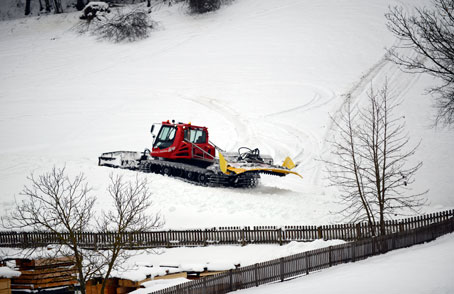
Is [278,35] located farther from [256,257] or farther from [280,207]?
[256,257]

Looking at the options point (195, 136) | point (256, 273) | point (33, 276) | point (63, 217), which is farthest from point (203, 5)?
point (256, 273)

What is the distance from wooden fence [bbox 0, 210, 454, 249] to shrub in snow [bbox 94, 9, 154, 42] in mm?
37358

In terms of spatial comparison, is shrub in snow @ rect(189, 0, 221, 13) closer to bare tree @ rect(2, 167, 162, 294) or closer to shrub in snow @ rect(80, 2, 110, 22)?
shrub in snow @ rect(80, 2, 110, 22)

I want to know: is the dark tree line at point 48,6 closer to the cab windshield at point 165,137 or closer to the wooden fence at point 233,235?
the cab windshield at point 165,137

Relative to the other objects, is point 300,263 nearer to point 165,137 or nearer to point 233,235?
point 233,235

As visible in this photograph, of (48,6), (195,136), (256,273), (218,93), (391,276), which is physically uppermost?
(48,6)

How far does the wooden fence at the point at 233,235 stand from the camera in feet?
59.7

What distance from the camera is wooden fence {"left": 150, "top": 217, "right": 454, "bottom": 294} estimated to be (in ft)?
46.6

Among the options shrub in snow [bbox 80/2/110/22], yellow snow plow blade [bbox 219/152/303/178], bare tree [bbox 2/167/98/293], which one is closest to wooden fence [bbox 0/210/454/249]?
bare tree [bbox 2/167/98/293]

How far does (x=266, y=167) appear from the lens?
78.8 ft

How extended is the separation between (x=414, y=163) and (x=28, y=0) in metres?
56.0

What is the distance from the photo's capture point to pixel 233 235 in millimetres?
19594

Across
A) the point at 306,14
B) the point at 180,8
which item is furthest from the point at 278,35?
the point at 180,8

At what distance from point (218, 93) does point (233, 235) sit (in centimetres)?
2483
